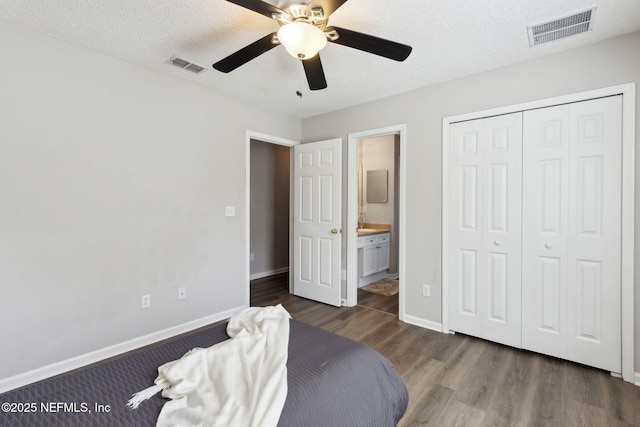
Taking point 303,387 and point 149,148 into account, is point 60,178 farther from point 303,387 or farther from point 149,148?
point 303,387

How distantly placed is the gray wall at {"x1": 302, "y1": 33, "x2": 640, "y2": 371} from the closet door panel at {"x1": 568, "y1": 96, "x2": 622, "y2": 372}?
0.12 m

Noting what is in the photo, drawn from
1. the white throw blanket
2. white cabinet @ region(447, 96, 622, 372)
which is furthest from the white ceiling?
the white throw blanket

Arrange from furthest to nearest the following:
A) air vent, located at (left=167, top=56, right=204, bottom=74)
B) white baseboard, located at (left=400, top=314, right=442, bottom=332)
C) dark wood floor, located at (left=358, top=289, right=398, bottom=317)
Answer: dark wood floor, located at (left=358, top=289, right=398, bottom=317)
white baseboard, located at (left=400, top=314, right=442, bottom=332)
air vent, located at (left=167, top=56, right=204, bottom=74)

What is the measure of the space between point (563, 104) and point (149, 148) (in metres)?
3.59

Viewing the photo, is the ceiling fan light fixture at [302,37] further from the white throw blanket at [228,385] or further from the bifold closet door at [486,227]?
the bifold closet door at [486,227]

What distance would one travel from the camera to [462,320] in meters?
2.93

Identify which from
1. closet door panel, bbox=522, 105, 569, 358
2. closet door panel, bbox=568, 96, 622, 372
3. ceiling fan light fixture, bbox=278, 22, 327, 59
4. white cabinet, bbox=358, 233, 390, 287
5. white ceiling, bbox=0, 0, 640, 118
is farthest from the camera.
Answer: white cabinet, bbox=358, 233, 390, 287

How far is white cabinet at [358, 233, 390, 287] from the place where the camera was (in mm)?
4496

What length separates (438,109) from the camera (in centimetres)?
304

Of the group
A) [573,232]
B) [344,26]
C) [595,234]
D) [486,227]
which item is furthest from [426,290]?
[344,26]

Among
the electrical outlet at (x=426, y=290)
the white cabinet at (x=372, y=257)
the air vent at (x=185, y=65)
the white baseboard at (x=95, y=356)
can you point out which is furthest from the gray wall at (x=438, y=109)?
the white baseboard at (x=95, y=356)

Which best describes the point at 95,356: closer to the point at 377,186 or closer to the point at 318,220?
the point at 318,220

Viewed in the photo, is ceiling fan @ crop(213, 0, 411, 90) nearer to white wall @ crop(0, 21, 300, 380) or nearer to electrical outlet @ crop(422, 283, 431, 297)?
white wall @ crop(0, 21, 300, 380)

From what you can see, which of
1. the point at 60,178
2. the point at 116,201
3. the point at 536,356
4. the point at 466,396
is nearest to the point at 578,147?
the point at 536,356
